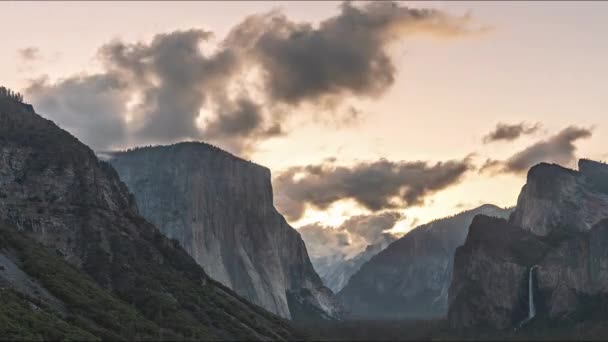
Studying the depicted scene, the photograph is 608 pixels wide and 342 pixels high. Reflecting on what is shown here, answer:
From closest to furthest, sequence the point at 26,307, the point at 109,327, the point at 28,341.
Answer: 1. the point at 28,341
2. the point at 26,307
3. the point at 109,327

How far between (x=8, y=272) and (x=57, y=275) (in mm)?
19246

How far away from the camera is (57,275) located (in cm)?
19788

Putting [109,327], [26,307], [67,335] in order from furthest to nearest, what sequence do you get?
[109,327]
[26,307]
[67,335]

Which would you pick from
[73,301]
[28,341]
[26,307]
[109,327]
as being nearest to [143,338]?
[109,327]

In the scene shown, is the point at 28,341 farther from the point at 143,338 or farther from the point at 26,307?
the point at 143,338

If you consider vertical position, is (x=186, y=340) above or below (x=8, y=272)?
below

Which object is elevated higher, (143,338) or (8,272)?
(8,272)

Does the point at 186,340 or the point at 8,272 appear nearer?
the point at 8,272

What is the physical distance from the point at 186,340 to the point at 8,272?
157 ft

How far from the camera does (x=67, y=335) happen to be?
139 metres

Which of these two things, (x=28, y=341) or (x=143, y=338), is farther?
(x=143, y=338)

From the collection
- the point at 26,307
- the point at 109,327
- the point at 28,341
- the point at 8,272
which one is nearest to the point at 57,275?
the point at 8,272

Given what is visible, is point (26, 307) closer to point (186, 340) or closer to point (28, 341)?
point (28, 341)

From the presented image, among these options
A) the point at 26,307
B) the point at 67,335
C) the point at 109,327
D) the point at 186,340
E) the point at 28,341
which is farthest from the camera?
the point at 186,340
